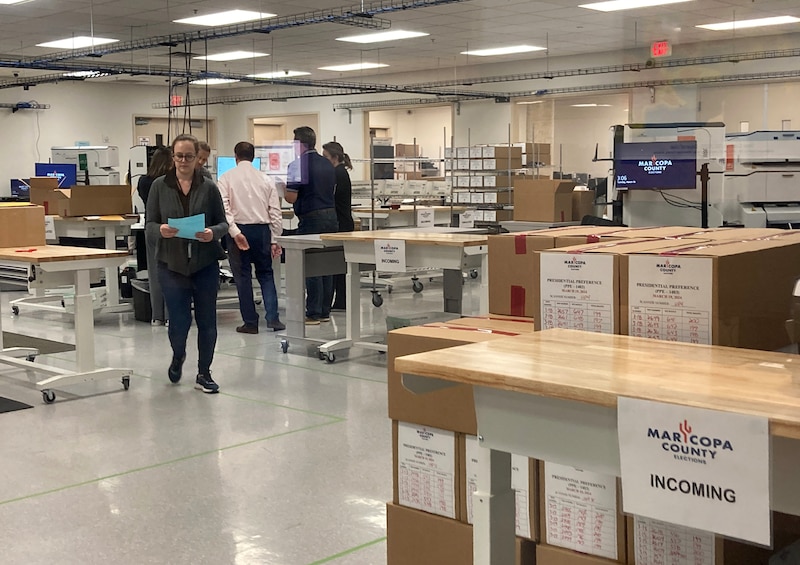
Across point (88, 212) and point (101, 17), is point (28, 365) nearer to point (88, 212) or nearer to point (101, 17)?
point (88, 212)

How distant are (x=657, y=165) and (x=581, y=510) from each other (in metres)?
5.44

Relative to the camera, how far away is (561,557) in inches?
80.7

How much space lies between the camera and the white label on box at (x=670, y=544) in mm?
1859

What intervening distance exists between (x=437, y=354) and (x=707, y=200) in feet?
18.8

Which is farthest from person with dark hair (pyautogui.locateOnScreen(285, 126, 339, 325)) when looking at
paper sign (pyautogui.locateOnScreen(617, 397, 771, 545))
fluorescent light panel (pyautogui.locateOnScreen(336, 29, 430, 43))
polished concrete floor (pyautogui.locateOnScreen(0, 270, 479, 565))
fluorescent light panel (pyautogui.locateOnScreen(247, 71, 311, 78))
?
fluorescent light panel (pyautogui.locateOnScreen(247, 71, 311, 78))

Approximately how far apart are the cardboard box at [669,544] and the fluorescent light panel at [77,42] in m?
→ 12.0

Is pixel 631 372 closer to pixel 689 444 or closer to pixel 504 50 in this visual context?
pixel 689 444

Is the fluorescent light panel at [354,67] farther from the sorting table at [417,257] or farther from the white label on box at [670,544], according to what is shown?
the white label on box at [670,544]

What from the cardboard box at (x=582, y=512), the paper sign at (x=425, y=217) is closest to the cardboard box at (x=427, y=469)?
the cardboard box at (x=582, y=512)

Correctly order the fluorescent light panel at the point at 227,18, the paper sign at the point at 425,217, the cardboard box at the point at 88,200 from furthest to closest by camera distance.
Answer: the fluorescent light panel at the point at 227,18, the paper sign at the point at 425,217, the cardboard box at the point at 88,200

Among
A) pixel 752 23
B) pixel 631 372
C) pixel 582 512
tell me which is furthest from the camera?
pixel 752 23

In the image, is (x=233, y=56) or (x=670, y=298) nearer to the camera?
(x=670, y=298)

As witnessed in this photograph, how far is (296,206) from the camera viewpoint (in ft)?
23.7

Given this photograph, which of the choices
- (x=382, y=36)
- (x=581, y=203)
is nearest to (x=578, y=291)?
(x=581, y=203)
